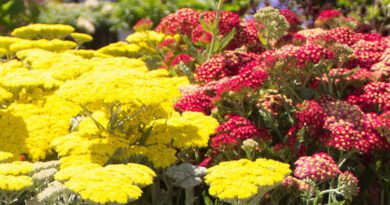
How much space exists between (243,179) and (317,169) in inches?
23.5

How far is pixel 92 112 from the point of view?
4641 millimetres

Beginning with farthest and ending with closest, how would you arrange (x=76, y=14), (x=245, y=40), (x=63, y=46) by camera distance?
(x=76, y=14) → (x=63, y=46) → (x=245, y=40)

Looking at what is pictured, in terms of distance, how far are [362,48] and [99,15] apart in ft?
41.1

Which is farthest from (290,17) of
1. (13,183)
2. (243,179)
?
(13,183)

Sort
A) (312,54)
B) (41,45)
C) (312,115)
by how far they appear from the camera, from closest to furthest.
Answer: (312,115)
(312,54)
(41,45)

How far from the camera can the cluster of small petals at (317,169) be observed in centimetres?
413

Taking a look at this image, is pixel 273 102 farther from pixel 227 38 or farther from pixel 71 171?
pixel 71 171

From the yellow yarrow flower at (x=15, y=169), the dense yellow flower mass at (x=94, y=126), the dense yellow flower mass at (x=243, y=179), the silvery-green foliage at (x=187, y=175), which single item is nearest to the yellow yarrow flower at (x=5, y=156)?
the dense yellow flower mass at (x=94, y=126)

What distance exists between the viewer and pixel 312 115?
14.6ft

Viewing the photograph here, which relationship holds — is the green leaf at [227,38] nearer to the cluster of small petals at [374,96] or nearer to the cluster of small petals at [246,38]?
the cluster of small petals at [246,38]

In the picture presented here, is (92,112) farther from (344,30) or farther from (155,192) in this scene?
(344,30)

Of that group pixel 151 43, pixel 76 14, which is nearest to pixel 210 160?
pixel 151 43

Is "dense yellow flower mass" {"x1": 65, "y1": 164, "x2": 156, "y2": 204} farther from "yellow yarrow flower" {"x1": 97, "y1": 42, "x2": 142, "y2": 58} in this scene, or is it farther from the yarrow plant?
"yellow yarrow flower" {"x1": 97, "y1": 42, "x2": 142, "y2": 58}

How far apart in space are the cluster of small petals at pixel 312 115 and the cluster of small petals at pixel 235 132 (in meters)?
0.25
